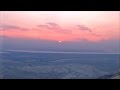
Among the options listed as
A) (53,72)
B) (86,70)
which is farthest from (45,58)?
(86,70)
